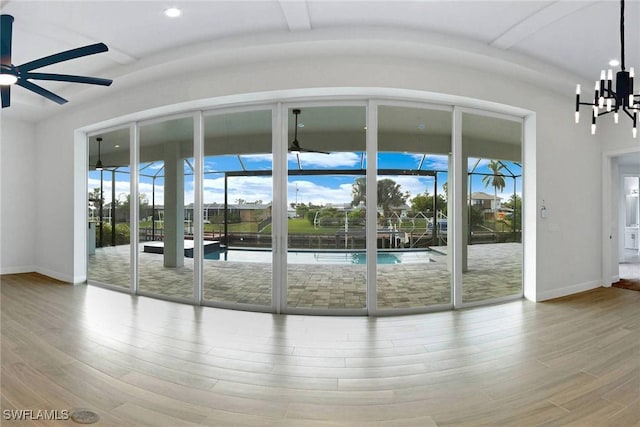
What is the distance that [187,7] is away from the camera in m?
2.97

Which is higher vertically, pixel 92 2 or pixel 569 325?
pixel 92 2

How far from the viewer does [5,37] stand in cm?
270

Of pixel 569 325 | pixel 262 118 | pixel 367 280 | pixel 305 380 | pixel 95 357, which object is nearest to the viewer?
pixel 305 380

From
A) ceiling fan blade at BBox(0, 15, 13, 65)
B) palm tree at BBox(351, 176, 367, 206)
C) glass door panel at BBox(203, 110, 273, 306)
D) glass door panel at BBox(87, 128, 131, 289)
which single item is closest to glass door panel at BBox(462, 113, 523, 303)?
palm tree at BBox(351, 176, 367, 206)

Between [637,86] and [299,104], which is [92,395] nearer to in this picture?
[299,104]

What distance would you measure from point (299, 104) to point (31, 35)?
3013 millimetres

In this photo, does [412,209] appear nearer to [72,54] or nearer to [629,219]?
[72,54]

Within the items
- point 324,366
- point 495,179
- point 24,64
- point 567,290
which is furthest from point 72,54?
point 567,290

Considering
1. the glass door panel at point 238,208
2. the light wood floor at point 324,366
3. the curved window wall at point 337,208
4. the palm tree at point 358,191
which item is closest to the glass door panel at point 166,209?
the curved window wall at point 337,208

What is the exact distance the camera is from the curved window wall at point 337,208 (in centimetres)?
373

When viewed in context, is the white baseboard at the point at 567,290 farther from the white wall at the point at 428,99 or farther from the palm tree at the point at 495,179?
the palm tree at the point at 495,179

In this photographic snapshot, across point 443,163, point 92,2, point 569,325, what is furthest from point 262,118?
point 569,325

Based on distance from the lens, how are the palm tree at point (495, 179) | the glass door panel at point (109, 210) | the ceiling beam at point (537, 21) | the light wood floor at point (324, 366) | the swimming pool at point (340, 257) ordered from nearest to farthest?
the light wood floor at point (324, 366)
the ceiling beam at point (537, 21)
the swimming pool at point (340, 257)
the palm tree at point (495, 179)
the glass door panel at point (109, 210)

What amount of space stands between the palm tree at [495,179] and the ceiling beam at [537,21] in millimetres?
1446
